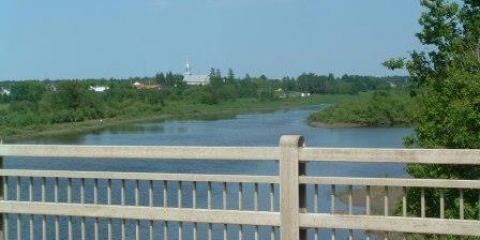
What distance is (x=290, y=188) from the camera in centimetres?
483

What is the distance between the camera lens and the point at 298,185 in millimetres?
4816

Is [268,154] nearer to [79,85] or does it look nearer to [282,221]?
[282,221]

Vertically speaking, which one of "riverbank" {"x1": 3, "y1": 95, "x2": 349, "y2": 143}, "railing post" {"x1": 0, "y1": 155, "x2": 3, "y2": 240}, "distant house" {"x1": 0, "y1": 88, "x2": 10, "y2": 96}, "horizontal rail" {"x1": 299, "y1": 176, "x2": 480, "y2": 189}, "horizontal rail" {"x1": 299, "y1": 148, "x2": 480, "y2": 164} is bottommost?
"riverbank" {"x1": 3, "y1": 95, "x2": 349, "y2": 143}

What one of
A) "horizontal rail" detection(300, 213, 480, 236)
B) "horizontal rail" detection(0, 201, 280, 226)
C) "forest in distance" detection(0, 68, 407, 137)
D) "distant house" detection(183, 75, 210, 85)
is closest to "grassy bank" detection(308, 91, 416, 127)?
"forest in distance" detection(0, 68, 407, 137)

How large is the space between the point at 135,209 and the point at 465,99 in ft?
29.6

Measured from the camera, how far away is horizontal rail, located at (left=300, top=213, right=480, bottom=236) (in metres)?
4.50

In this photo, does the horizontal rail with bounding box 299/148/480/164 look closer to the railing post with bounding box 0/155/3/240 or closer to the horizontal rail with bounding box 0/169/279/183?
the horizontal rail with bounding box 0/169/279/183

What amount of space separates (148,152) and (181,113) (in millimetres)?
85875

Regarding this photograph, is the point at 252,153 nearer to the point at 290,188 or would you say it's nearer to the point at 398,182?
the point at 290,188

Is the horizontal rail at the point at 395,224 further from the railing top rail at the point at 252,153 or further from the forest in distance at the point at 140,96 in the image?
the forest in distance at the point at 140,96

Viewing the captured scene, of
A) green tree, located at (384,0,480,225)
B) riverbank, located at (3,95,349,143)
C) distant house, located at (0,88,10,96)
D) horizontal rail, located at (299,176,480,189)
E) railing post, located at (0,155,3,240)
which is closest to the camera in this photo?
horizontal rail, located at (299,176,480,189)

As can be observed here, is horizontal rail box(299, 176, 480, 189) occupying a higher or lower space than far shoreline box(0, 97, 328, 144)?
higher

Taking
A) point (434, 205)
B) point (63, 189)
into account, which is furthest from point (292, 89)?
point (434, 205)

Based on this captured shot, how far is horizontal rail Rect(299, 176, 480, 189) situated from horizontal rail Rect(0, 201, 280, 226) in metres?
0.37
